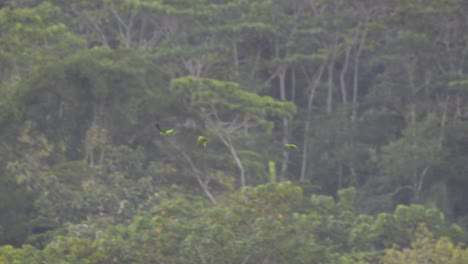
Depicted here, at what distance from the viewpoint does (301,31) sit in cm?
2248

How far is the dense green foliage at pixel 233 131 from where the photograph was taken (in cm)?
1390

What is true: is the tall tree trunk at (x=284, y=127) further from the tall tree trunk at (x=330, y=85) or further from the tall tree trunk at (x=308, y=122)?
the tall tree trunk at (x=330, y=85)

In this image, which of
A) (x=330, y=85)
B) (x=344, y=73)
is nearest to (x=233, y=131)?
(x=330, y=85)

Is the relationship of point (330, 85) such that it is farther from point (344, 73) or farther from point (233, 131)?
point (233, 131)

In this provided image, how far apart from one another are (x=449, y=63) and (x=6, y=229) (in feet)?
32.4

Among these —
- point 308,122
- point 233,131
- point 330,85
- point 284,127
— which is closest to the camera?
point 233,131

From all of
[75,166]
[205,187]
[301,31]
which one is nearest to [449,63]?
[301,31]

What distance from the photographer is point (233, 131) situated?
19.6m

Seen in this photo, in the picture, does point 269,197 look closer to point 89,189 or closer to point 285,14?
point 89,189

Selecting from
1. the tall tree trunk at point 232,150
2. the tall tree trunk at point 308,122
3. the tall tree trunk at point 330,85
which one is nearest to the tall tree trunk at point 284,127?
the tall tree trunk at point 308,122

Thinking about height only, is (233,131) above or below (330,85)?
below

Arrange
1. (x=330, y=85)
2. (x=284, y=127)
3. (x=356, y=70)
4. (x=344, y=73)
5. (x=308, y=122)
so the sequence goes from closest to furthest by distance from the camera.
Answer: (x=284, y=127) → (x=308, y=122) → (x=330, y=85) → (x=356, y=70) → (x=344, y=73)

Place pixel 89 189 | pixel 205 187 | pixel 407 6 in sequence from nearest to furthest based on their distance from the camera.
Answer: pixel 89 189, pixel 205 187, pixel 407 6

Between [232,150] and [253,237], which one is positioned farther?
[232,150]
